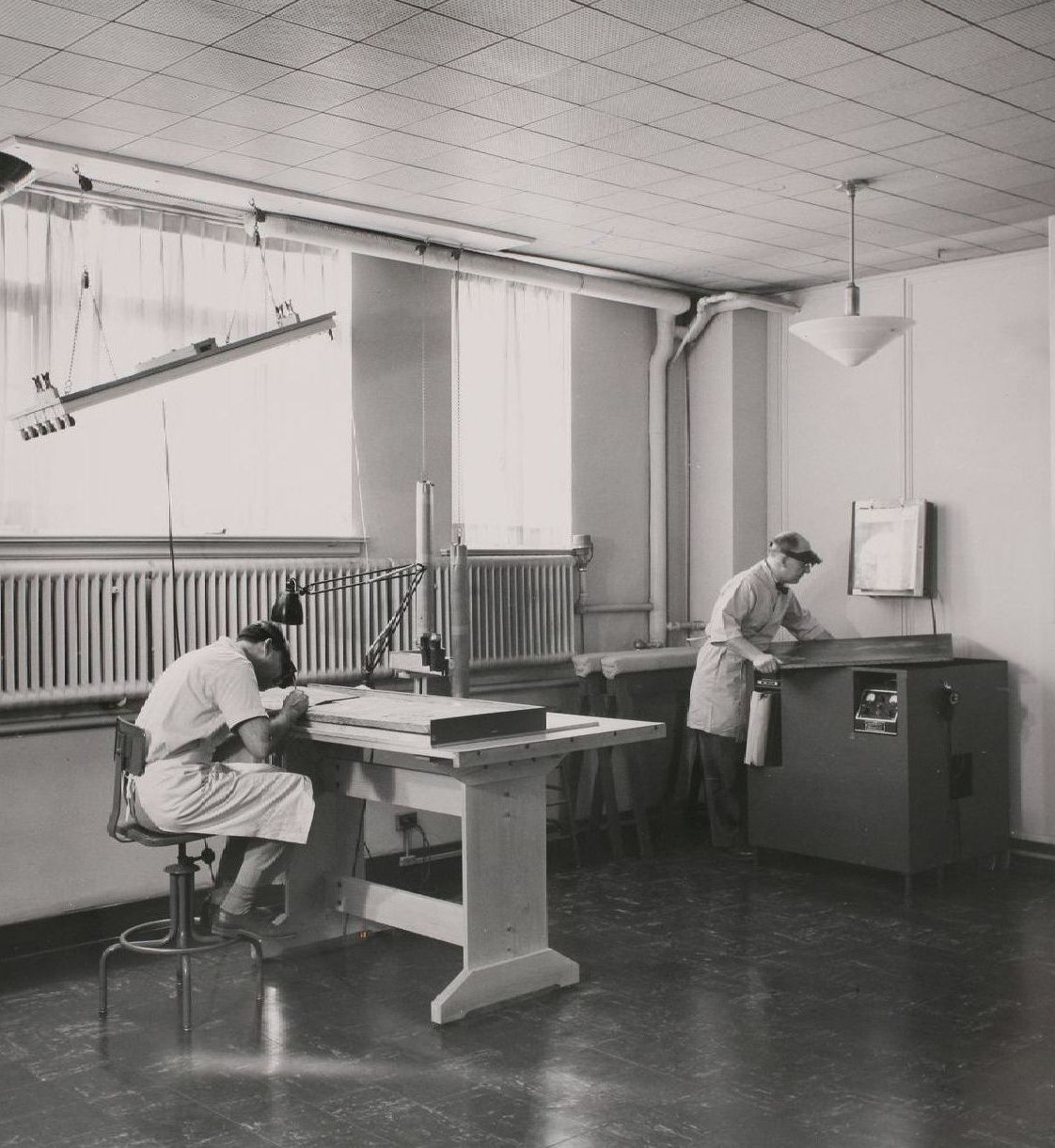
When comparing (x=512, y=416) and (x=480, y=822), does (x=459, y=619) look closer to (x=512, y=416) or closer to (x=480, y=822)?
(x=512, y=416)

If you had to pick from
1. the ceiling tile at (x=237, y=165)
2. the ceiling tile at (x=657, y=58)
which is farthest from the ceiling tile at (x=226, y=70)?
the ceiling tile at (x=657, y=58)

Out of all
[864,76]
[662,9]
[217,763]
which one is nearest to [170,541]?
[217,763]

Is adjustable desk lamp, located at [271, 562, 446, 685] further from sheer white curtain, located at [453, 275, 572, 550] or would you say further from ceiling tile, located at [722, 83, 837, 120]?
ceiling tile, located at [722, 83, 837, 120]

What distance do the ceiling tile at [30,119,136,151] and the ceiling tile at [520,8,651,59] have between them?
1600mm

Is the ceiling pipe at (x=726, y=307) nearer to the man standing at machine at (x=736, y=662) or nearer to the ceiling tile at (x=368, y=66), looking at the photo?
the man standing at machine at (x=736, y=662)

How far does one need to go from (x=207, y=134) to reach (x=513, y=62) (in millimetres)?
1221

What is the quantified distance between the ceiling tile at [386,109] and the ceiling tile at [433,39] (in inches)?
14.1

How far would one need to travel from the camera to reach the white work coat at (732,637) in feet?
20.5

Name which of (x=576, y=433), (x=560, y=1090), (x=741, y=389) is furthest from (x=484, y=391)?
(x=560, y=1090)

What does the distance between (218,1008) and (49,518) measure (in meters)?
1.97

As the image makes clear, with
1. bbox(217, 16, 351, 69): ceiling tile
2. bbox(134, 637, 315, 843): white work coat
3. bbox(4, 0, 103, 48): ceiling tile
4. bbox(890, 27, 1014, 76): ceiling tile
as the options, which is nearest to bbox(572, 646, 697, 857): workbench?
bbox(134, 637, 315, 843): white work coat

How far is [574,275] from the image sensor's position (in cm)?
654

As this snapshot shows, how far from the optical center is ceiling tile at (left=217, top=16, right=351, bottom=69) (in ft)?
11.9

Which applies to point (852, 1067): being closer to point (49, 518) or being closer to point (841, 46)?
point (841, 46)
